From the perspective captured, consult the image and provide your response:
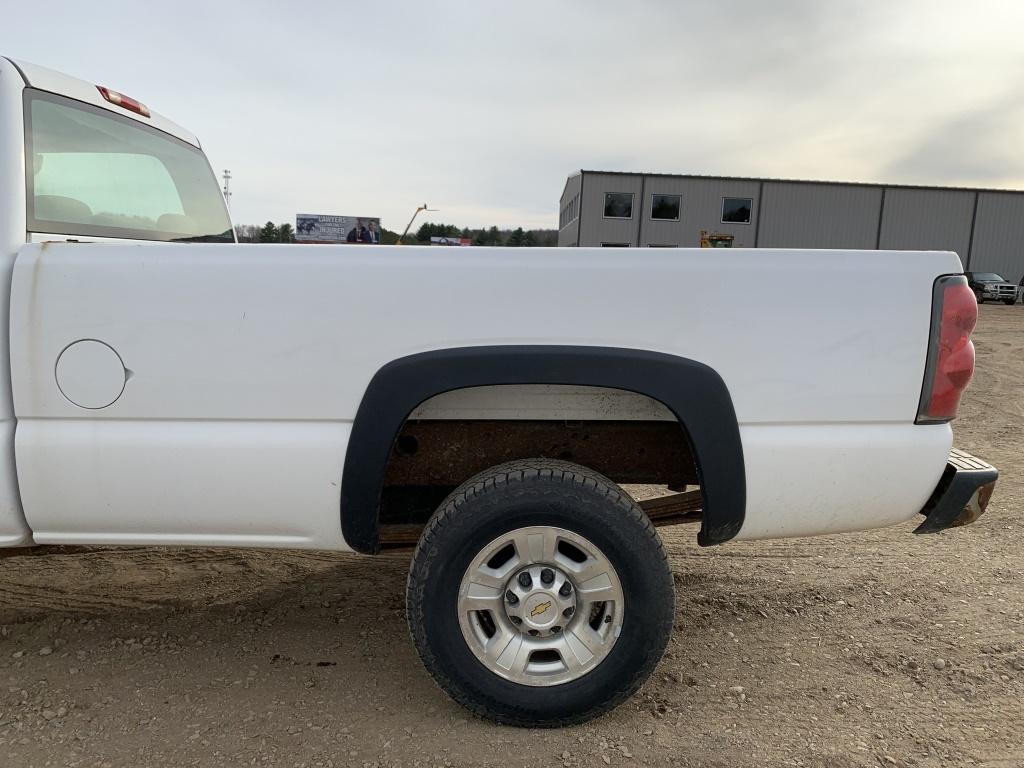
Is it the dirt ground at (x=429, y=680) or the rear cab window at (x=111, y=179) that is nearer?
the dirt ground at (x=429, y=680)

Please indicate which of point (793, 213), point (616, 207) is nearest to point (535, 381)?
point (616, 207)

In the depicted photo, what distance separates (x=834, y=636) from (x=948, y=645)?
45 cm

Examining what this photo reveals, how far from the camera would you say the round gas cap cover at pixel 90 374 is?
2.11 meters

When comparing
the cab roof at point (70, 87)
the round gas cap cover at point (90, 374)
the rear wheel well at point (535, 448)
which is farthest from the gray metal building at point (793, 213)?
the round gas cap cover at point (90, 374)

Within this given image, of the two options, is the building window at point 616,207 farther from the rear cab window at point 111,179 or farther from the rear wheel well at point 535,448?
the rear wheel well at point 535,448

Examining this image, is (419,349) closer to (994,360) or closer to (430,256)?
(430,256)

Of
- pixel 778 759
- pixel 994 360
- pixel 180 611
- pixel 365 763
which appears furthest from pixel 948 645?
pixel 994 360

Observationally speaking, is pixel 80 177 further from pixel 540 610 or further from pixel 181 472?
pixel 540 610

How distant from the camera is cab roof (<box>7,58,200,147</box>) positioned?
2.46 m

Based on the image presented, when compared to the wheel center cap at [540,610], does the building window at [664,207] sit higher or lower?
higher

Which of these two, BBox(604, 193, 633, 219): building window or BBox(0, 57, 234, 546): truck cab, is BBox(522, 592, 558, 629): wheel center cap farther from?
BBox(604, 193, 633, 219): building window

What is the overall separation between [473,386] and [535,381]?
0.65 ft

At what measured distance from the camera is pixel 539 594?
7.33ft

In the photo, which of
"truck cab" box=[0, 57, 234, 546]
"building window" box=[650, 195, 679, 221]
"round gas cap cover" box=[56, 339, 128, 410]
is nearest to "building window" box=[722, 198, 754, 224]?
"building window" box=[650, 195, 679, 221]
